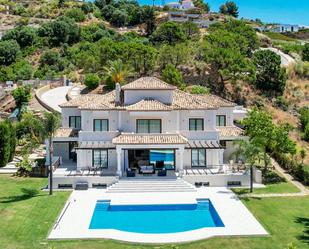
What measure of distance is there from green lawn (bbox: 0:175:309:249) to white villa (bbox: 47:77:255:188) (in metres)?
4.03

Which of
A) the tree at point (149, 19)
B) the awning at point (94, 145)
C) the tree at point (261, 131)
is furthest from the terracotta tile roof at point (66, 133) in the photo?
the tree at point (149, 19)

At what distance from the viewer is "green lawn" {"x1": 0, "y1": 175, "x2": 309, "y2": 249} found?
27328 mm

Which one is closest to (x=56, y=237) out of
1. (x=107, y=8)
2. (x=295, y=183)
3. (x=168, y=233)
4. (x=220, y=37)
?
(x=168, y=233)

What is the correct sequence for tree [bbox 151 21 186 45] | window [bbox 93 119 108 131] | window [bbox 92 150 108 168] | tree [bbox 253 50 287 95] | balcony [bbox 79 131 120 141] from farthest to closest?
1. tree [bbox 151 21 186 45]
2. tree [bbox 253 50 287 95]
3. window [bbox 93 119 108 131]
4. balcony [bbox 79 131 120 141]
5. window [bbox 92 150 108 168]

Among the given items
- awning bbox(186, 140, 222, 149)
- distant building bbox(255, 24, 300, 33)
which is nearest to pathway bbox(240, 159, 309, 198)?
awning bbox(186, 140, 222, 149)

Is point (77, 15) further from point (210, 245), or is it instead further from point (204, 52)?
point (210, 245)

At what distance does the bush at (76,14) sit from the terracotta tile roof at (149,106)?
104462 mm

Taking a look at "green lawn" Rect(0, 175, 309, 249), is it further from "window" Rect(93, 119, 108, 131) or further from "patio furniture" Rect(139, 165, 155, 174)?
"window" Rect(93, 119, 108, 131)

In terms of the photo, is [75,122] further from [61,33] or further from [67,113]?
[61,33]

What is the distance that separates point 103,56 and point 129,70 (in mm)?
6629

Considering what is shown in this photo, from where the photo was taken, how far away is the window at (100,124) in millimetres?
43719

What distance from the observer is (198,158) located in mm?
43344

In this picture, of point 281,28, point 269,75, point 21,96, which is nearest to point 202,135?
point 21,96

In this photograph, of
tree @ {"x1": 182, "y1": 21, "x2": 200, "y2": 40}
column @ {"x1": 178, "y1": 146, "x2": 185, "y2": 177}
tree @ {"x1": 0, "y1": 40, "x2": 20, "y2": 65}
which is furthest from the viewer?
tree @ {"x1": 182, "y1": 21, "x2": 200, "y2": 40}
